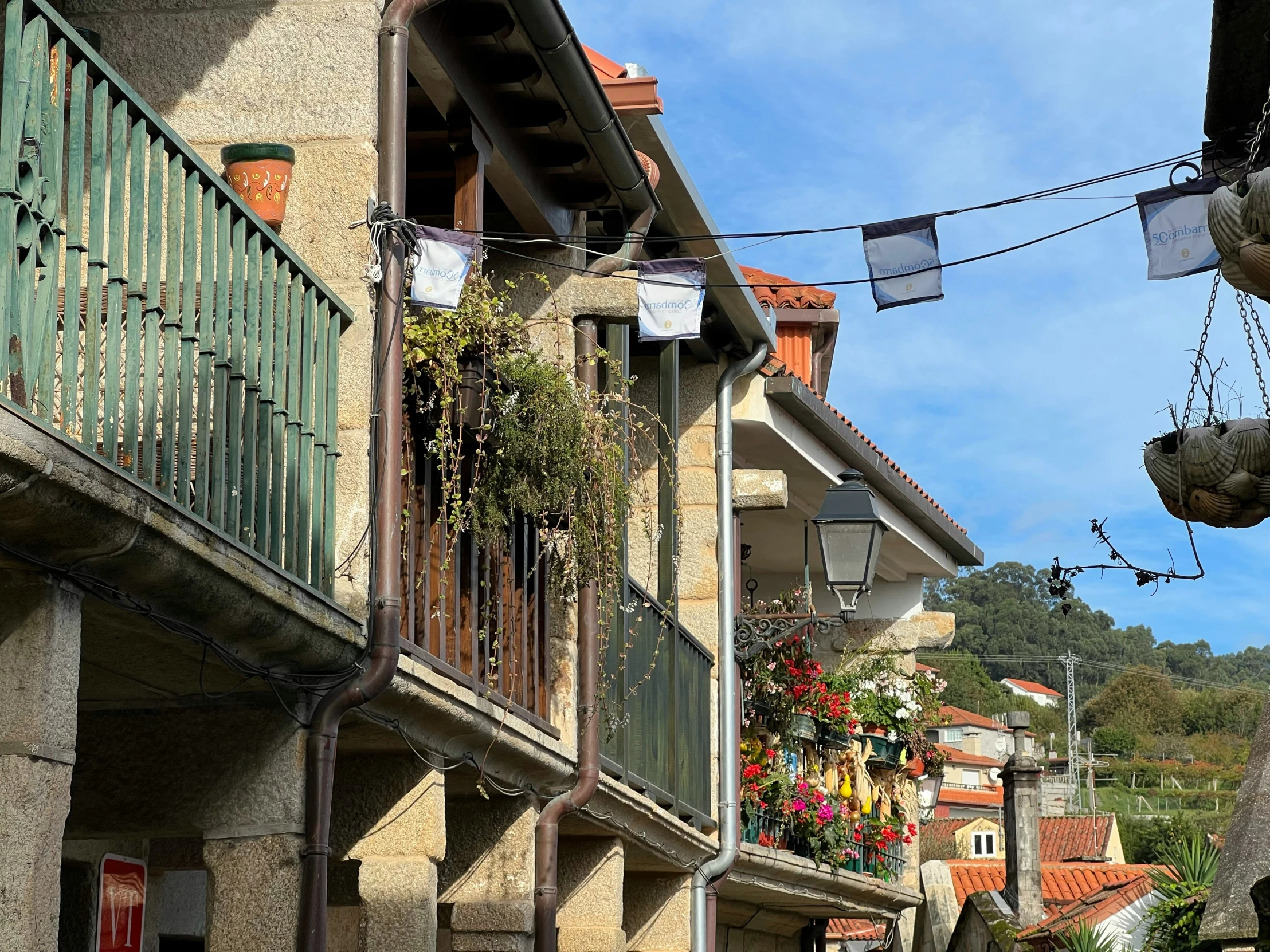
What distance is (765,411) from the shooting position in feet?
39.6

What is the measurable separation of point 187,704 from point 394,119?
1990mm

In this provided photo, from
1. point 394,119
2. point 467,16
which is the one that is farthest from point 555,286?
point 394,119

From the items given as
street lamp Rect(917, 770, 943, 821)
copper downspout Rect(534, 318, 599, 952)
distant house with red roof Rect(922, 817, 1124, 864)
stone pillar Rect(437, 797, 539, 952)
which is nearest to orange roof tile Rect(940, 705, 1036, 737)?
distant house with red roof Rect(922, 817, 1124, 864)

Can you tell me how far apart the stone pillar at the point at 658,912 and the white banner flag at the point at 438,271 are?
577 centimetres

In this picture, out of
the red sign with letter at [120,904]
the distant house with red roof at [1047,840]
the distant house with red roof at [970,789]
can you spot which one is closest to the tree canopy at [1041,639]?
the distant house with red roof at [970,789]

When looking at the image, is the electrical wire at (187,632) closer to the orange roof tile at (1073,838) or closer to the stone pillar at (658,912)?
the stone pillar at (658,912)

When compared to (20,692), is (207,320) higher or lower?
higher

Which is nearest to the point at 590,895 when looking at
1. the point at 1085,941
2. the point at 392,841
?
the point at 392,841

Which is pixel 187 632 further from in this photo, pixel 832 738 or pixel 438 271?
pixel 832 738

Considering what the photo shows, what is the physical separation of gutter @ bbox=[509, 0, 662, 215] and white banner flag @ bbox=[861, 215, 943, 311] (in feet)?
3.60

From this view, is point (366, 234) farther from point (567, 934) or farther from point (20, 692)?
point (567, 934)

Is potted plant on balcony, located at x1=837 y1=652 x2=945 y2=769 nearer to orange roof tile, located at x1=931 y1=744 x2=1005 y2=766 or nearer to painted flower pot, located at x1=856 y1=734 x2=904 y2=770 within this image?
painted flower pot, located at x1=856 y1=734 x2=904 y2=770

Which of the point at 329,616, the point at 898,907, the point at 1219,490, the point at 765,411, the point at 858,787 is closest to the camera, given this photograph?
the point at 1219,490

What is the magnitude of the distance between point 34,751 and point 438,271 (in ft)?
8.67
